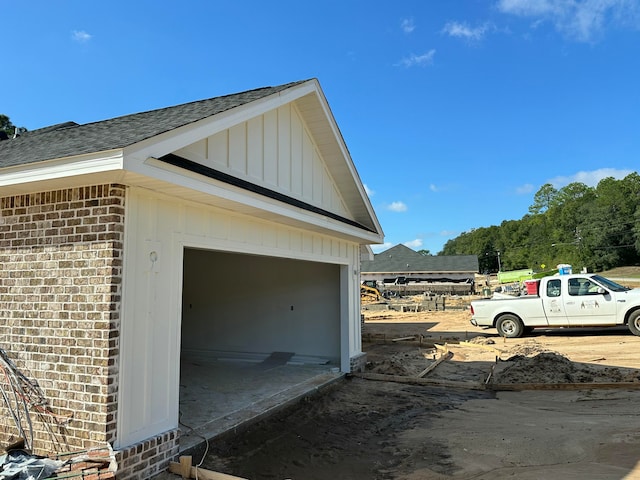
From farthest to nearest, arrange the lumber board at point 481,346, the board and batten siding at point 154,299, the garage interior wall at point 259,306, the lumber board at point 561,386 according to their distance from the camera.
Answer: the lumber board at point 481,346, the garage interior wall at point 259,306, the lumber board at point 561,386, the board and batten siding at point 154,299

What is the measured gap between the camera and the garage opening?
952 cm

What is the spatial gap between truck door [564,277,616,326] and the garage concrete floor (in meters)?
9.24

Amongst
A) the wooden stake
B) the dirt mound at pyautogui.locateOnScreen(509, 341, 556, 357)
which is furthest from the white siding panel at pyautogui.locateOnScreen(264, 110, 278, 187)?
the dirt mound at pyautogui.locateOnScreen(509, 341, 556, 357)

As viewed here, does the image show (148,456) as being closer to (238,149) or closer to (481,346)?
(238,149)

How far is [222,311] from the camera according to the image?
39.6 feet

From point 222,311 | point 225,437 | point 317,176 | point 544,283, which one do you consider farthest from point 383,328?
point 225,437

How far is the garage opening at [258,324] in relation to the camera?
31.2 ft

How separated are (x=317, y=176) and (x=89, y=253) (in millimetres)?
5594

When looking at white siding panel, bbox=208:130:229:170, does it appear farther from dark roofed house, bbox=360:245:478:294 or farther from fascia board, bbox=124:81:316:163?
dark roofed house, bbox=360:245:478:294

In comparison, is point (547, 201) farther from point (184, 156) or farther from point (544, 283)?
point (184, 156)

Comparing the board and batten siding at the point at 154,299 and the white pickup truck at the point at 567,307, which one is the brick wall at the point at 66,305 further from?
the white pickup truck at the point at 567,307

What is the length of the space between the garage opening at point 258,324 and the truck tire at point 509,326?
26.7 ft

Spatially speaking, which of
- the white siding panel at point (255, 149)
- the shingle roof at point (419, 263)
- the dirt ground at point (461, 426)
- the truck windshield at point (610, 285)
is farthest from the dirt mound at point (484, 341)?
the shingle roof at point (419, 263)

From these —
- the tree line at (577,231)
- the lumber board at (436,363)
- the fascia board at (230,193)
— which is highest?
the tree line at (577,231)
